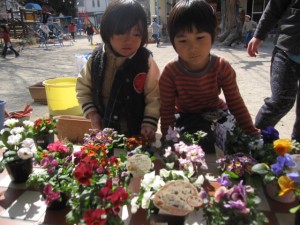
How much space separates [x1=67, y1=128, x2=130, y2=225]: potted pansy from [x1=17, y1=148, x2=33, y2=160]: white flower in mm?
305

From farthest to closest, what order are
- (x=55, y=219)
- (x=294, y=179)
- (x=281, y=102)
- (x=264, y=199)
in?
(x=281, y=102) → (x=264, y=199) → (x=55, y=219) → (x=294, y=179)

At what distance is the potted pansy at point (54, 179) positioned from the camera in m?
1.37

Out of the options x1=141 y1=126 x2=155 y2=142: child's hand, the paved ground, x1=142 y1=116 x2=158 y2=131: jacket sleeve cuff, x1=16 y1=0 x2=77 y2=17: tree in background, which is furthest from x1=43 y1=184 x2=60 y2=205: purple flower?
x1=16 y1=0 x2=77 y2=17: tree in background

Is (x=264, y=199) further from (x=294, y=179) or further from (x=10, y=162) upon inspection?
(x=10, y=162)

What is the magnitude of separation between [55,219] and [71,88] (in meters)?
1.88

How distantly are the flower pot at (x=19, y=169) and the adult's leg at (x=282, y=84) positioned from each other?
1564 millimetres

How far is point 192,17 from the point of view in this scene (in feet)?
5.60

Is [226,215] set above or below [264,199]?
above

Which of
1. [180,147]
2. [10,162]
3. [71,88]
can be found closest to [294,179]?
[180,147]

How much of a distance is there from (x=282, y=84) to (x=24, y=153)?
161cm

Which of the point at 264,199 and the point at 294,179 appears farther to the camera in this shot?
the point at 264,199

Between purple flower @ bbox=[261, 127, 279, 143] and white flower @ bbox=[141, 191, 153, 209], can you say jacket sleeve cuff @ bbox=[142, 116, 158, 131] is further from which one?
white flower @ bbox=[141, 191, 153, 209]

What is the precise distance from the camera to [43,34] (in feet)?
53.1

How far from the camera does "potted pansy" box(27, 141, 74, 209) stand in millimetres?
1373
